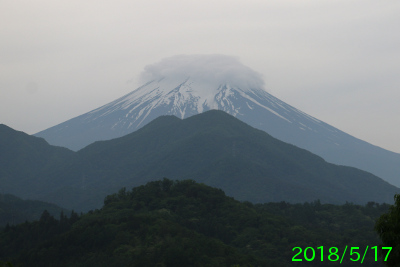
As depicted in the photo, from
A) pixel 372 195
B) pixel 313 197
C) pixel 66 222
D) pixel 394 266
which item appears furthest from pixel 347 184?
pixel 394 266

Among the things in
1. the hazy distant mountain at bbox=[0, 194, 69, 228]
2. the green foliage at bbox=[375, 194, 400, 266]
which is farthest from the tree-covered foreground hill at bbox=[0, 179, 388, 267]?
the green foliage at bbox=[375, 194, 400, 266]
